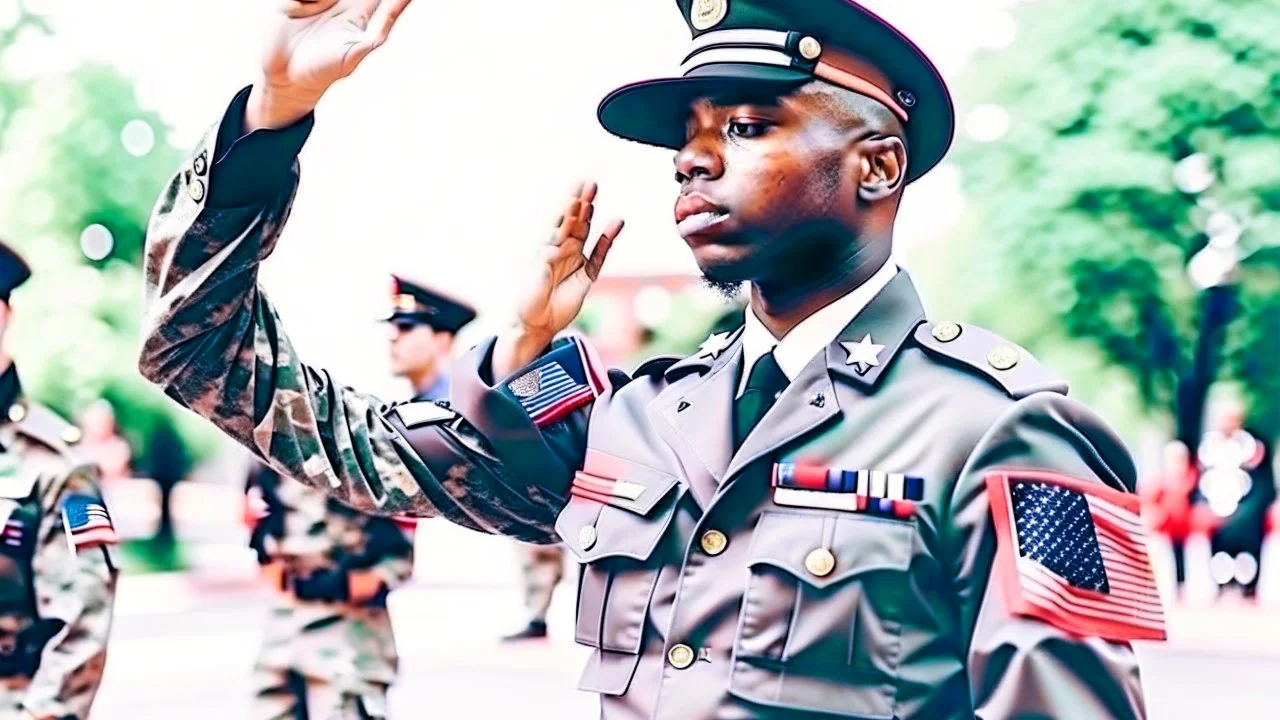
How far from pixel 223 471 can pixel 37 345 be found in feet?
12.4

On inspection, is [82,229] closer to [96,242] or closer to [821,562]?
[96,242]

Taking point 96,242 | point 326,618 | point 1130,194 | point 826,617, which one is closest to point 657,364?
point 826,617

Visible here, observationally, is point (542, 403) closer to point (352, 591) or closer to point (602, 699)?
point (602, 699)

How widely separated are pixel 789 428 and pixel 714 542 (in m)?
0.15

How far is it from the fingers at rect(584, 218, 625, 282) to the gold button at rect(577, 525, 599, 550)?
46 centimetres

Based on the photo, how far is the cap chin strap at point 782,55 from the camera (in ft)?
5.53

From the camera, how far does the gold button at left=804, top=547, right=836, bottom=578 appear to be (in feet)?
5.14

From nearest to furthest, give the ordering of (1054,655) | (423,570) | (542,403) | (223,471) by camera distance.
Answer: (1054,655) < (542,403) < (423,570) < (223,471)

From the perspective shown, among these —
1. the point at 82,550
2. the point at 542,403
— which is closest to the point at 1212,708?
the point at 82,550

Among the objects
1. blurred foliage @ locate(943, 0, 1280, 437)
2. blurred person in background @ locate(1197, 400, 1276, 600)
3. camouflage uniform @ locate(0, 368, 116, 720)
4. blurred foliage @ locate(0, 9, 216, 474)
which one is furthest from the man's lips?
blurred foliage @ locate(0, 9, 216, 474)

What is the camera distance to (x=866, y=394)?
1.69 meters

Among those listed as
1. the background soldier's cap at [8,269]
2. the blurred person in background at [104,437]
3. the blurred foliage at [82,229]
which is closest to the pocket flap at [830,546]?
the background soldier's cap at [8,269]

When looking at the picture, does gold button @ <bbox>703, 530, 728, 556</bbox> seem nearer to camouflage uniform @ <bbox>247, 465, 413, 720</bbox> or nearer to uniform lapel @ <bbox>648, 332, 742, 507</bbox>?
uniform lapel @ <bbox>648, 332, 742, 507</bbox>

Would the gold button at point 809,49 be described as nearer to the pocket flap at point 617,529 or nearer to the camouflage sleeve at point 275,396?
the pocket flap at point 617,529
